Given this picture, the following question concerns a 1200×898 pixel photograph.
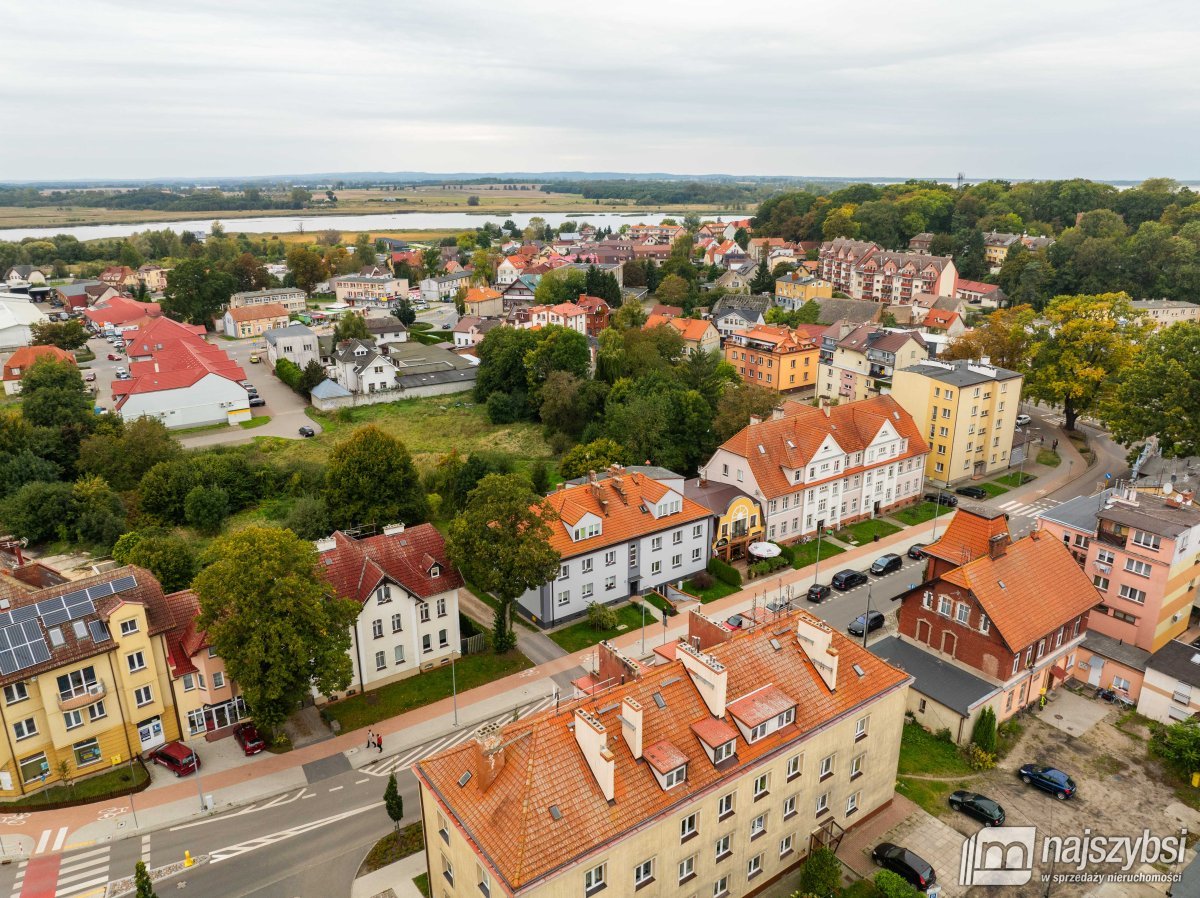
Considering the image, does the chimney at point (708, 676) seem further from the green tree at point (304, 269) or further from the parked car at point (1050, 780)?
the green tree at point (304, 269)

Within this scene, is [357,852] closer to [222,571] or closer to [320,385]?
[222,571]

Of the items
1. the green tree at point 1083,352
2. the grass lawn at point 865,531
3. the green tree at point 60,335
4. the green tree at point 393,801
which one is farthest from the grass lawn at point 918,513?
the green tree at point 60,335

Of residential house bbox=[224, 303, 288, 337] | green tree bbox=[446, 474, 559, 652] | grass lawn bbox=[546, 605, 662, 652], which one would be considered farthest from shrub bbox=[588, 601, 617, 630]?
residential house bbox=[224, 303, 288, 337]

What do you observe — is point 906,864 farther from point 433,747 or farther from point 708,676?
point 433,747

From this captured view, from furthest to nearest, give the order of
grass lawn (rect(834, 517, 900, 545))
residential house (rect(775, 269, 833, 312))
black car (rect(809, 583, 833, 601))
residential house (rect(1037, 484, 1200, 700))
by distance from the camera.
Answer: residential house (rect(775, 269, 833, 312))
grass lawn (rect(834, 517, 900, 545))
black car (rect(809, 583, 833, 601))
residential house (rect(1037, 484, 1200, 700))

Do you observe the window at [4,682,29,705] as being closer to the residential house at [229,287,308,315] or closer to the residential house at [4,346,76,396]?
the residential house at [4,346,76,396]

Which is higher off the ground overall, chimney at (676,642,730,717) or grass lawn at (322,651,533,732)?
chimney at (676,642,730,717)
